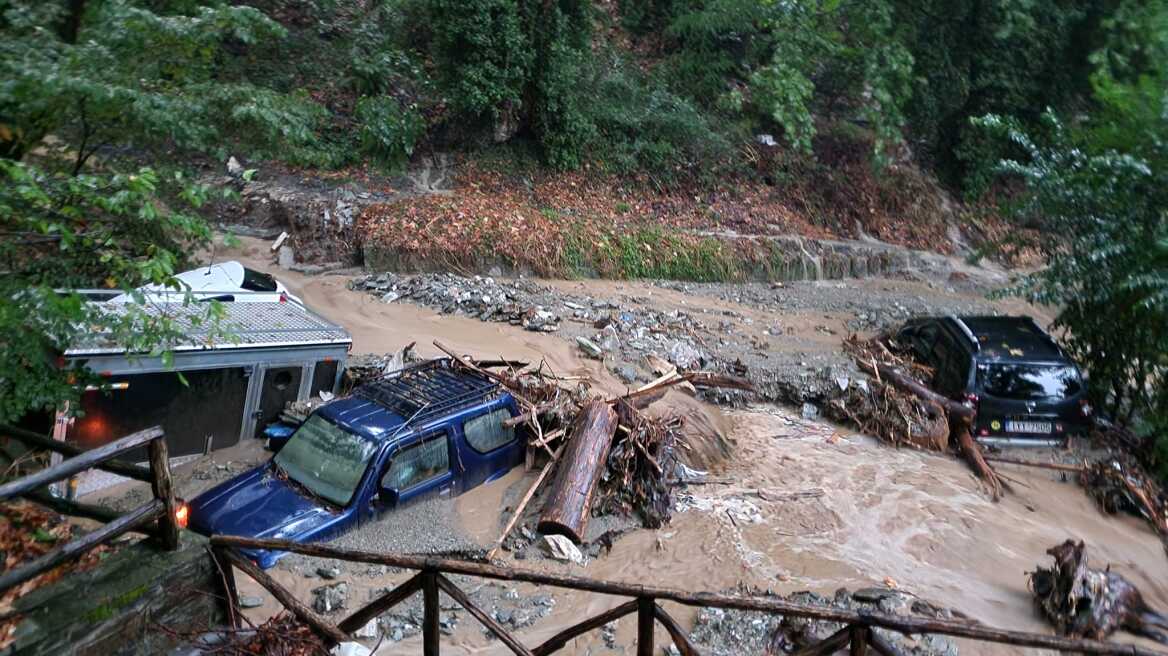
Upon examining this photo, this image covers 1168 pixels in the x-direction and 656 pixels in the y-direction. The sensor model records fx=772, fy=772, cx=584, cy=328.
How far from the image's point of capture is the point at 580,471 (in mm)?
7297

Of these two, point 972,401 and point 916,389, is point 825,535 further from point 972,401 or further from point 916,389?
point 916,389

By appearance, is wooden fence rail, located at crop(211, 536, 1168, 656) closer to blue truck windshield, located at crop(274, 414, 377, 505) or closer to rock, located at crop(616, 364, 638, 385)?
blue truck windshield, located at crop(274, 414, 377, 505)

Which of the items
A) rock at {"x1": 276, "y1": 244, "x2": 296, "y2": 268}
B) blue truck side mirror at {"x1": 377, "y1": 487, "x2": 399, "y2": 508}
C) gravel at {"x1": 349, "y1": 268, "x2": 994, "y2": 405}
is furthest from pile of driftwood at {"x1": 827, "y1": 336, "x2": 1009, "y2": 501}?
rock at {"x1": 276, "y1": 244, "x2": 296, "y2": 268}

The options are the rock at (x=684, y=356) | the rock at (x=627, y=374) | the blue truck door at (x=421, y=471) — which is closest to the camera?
the blue truck door at (x=421, y=471)

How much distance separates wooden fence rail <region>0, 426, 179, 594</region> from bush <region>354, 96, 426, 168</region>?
1385cm

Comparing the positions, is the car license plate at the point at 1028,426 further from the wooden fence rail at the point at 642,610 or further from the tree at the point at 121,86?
the tree at the point at 121,86

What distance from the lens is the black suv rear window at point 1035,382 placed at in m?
9.62

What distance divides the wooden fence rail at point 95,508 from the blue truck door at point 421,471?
2779mm

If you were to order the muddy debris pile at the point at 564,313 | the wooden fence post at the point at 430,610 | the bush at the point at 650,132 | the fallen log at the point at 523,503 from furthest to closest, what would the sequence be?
the bush at the point at 650,132
the muddy debris pile at the point at 564,313
the fallen log at the point at 523,503
the wooden fence post at the point at 430,610

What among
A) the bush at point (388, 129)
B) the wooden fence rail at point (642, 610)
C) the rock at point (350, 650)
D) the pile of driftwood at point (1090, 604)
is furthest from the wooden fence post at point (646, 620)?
the bush at point (388, 129)

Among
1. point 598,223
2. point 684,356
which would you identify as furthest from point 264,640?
point 598,223

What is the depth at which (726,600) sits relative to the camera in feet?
11.2

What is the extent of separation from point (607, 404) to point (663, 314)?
5.69m

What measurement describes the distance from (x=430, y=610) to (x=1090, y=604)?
5202mm
